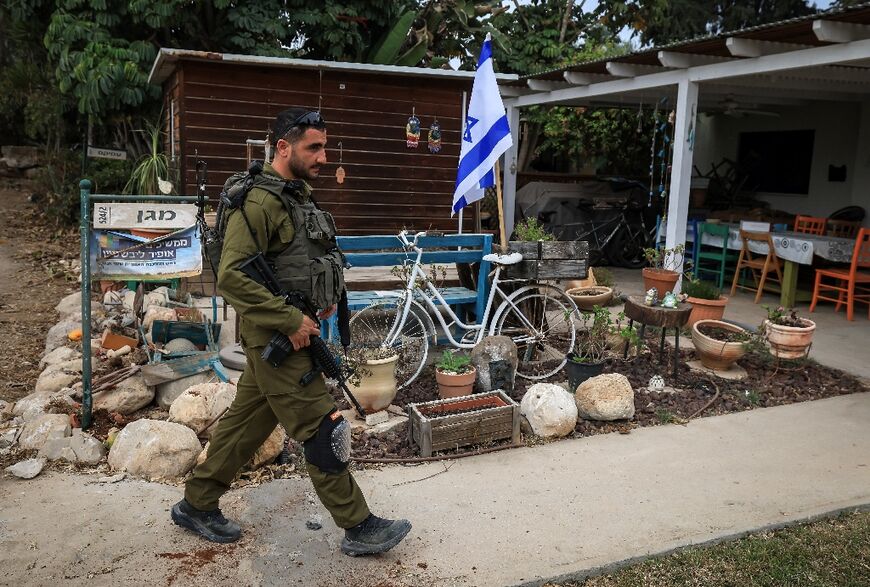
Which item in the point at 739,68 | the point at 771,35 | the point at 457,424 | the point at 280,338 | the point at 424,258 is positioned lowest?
the point at 457,424

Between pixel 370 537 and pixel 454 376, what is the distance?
77.2 inches

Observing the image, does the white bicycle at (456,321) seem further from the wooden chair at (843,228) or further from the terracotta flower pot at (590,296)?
the wooden chair at (843,228)

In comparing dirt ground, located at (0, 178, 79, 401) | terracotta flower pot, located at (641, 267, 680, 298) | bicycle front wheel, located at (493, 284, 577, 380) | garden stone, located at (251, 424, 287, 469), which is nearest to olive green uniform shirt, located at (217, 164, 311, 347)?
garden stone, located at (251, 424, 287, 469)

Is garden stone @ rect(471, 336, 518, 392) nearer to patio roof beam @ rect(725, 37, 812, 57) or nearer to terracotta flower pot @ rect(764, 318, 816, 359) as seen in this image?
terracotta flower pot @ rect(764, 318, 816, 359)

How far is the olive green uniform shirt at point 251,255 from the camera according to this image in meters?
2.96

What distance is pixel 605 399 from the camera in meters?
4.98

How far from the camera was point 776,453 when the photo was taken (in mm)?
4594

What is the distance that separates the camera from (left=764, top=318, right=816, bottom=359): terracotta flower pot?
5.98 metres

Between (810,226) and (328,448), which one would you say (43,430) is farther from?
(810,226)

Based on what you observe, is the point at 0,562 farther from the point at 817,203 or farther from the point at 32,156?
the point at 32,156

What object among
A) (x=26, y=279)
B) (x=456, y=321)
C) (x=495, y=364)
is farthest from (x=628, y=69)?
(x=26, y=279)

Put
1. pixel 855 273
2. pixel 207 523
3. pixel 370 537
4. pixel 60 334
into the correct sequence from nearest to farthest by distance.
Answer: pixel 370 537 → pixel 207 523 → pixel 60 334 → pixel 855 273

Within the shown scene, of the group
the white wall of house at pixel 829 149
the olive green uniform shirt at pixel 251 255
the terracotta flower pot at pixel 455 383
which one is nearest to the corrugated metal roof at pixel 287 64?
the white wall of house at pixel 829 149

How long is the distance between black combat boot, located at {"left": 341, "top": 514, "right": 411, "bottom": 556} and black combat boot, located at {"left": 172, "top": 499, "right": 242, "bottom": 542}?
0.54 metres
